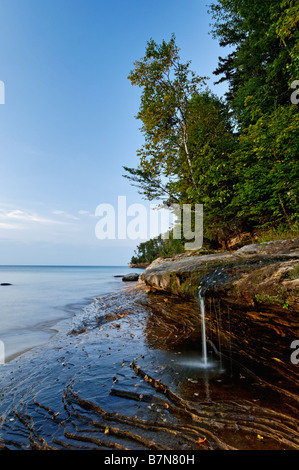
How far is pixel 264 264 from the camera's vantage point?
4.73m

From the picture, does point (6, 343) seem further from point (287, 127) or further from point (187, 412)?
point (287, 127)

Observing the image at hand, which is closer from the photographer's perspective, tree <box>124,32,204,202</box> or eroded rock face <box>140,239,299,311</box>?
eroded rock face <box>140,239,299,311</box>

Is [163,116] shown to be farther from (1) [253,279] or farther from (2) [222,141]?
(1) [253,279]

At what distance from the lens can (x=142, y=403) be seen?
3166 mm

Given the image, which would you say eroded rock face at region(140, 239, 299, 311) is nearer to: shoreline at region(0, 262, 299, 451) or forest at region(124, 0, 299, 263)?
shoreline at region(0, 262, 299, 451)

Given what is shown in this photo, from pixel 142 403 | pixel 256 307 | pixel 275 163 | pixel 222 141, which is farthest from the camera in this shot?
pixel 222 141

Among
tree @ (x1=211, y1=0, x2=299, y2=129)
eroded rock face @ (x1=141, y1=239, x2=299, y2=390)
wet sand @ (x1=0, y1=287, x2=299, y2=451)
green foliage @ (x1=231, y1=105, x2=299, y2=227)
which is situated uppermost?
tree @ (x1=211, y1=0, x2=299, y2=129)

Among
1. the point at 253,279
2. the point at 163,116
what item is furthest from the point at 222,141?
the point at 253,279

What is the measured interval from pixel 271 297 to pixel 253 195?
287 inches

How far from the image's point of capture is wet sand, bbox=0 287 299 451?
2484 mm

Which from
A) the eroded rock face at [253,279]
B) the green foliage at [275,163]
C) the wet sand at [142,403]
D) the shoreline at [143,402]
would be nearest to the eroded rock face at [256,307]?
the eroded rock face at [253,279]

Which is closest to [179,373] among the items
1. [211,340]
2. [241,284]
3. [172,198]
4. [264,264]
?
[211,340]

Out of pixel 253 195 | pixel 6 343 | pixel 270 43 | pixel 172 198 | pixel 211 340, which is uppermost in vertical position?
pixel 270 43

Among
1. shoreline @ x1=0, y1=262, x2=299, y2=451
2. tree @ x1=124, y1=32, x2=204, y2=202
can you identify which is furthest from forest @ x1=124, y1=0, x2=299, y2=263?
shoreline @ x1=0, y1=262, x2=299, y2=451
